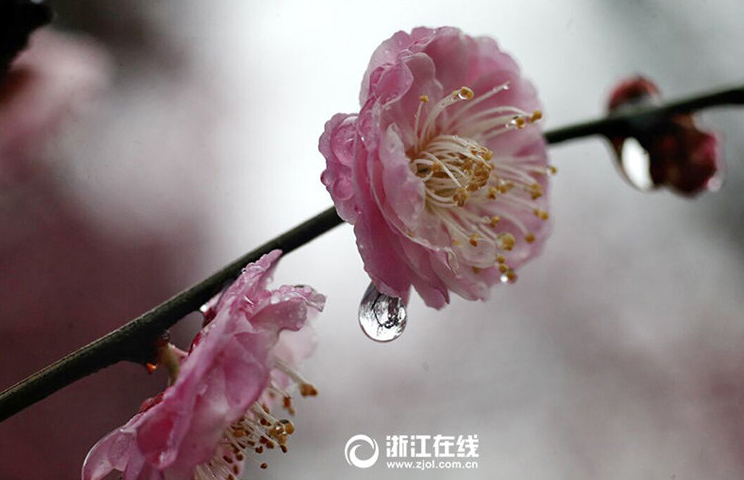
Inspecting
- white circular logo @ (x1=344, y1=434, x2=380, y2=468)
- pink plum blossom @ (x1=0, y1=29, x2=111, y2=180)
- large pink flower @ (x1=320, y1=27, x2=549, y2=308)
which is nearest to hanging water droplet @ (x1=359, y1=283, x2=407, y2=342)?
large pink flower @ (x1=320, y1=27, x2=549, y2=308)

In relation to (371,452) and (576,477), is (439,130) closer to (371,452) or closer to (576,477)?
(371,452)

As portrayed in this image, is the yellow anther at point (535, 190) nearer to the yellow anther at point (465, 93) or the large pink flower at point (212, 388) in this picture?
the yellow anther at point (465, 93)

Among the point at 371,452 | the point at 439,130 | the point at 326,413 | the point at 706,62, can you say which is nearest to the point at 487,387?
the point at 326,413

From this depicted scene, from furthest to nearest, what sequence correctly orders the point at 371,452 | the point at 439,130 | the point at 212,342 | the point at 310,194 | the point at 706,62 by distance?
the point at 706,62, the point at 310,194, the point at 371,452, the point at 439,130, the point at 212,342

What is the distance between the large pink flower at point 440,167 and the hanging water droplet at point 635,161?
0.09m

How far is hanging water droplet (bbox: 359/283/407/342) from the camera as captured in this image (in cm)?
47

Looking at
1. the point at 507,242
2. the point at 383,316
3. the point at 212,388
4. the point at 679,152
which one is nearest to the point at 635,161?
the point at 679,152

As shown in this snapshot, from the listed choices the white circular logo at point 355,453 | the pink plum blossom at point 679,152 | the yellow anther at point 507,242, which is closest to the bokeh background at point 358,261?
the white circular logo at point 355,453

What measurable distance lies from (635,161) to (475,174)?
0.18 meters

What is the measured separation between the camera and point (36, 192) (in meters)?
0.96

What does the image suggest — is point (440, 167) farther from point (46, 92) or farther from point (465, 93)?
point (46, 92)

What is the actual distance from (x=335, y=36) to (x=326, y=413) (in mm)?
442

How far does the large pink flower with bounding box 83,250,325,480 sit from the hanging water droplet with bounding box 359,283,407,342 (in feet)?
0.25

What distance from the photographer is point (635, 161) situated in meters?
0.60
